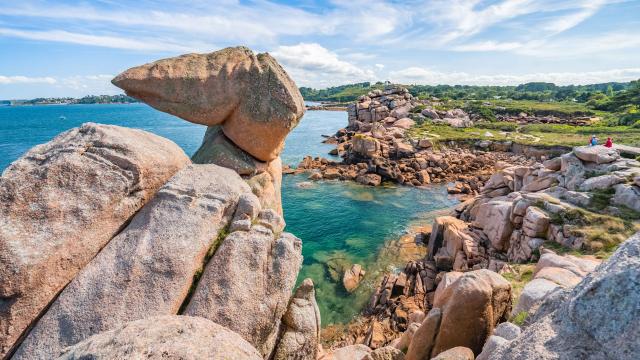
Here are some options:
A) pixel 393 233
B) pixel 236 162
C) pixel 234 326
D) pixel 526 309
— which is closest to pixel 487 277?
pixel 526 309

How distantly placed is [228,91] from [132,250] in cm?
732

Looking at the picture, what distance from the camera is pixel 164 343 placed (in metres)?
4.90

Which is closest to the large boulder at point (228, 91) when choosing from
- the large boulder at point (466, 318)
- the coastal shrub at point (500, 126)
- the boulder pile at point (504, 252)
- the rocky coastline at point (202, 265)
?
the rocky coastline at point (202, 265)

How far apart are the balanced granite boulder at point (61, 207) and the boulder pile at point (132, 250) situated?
Answer: 0.03 metres

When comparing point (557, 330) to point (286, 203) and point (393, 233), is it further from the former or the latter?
point (286, 203)

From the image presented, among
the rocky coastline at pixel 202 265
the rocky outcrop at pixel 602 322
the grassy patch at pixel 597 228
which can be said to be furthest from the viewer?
the grassy patch at pixel 597 228

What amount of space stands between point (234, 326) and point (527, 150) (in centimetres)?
7019

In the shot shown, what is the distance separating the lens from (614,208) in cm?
2189

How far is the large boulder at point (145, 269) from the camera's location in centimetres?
863

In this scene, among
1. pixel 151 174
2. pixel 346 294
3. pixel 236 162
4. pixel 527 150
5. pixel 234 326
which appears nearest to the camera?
pixel 234 326

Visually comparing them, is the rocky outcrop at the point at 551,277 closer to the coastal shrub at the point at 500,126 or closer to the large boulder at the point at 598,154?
the large boulder at the point at 598,154

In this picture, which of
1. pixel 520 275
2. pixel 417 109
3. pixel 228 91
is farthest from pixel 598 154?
pixel 417 109

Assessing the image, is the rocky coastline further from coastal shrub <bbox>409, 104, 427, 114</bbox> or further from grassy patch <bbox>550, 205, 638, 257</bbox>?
coastal shrub <bbox>409, 104, 427, 114</bbox>

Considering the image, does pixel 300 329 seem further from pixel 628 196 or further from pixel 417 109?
pixel 417 109
